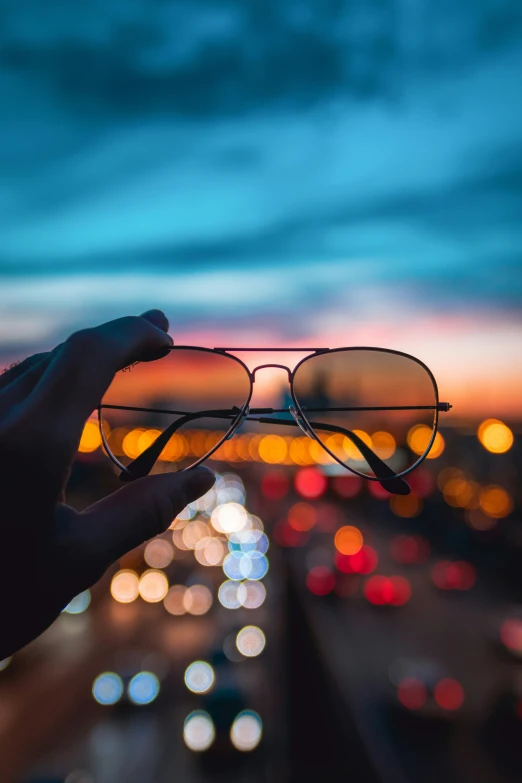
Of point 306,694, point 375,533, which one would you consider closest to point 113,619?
point 306,694

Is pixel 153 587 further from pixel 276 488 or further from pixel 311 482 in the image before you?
pixel 276 488

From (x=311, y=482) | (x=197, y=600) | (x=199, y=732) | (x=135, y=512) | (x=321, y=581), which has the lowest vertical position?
(x=197, y=600)

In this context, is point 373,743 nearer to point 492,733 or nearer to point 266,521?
point 492,733

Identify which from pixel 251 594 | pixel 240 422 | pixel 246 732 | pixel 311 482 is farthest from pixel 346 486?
pixel 240 422

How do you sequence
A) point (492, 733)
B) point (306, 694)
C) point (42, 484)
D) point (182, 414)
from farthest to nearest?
point (306, 694), point (492, 733), point (182, 414), point (42, 484)

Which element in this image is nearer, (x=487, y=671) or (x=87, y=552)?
(x=87, y=552)

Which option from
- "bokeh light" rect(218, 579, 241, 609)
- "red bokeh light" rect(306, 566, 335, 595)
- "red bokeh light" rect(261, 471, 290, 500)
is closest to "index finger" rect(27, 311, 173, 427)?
"red bokeh light" rect(306, 566, 335, 595)
